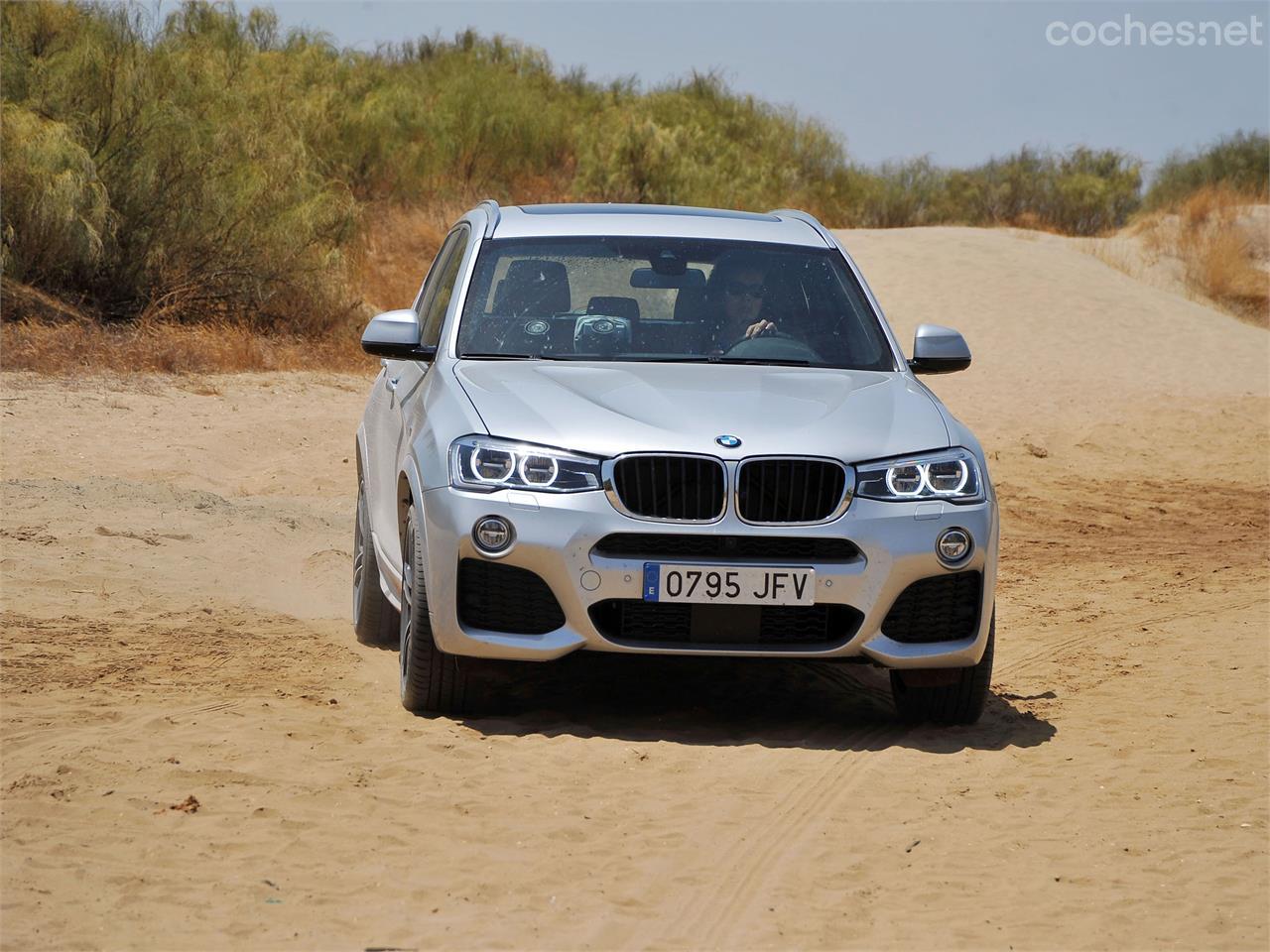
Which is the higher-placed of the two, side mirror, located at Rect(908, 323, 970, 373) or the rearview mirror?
the rearview mirror

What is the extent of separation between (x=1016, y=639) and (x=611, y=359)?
3025mm

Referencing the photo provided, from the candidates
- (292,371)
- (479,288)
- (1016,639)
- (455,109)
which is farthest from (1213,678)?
(455,109)

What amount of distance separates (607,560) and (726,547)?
0.38m

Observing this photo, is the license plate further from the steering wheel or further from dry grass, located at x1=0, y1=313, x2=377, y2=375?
dry grass, located at x1=0, y1=313, x2=377, y2=375

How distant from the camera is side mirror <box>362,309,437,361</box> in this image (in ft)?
21.7

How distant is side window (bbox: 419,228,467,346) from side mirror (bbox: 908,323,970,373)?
1.84 metres

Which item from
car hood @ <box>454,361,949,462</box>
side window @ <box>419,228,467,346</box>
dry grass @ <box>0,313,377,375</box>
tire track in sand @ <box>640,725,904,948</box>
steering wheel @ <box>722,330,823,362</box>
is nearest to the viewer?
tire track in sand @ <box>640,725,904,948</box>

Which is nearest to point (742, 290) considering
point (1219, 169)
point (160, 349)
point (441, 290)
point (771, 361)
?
point (771, 361)

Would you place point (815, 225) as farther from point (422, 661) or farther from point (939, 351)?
point (422, 661)

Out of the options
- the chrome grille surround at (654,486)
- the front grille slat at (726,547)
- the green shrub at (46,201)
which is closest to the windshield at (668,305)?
the chrome grille surround at (654,486)

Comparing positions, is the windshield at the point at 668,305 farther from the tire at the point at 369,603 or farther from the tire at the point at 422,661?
the tire at the point at 369,603

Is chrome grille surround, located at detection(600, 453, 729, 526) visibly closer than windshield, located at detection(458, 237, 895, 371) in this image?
Yes

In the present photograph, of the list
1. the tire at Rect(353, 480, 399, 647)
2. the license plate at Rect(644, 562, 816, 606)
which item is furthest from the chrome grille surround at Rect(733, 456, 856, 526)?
the tire at Rect(353, 480, 399, 647)

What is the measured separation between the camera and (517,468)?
18.5 feet
